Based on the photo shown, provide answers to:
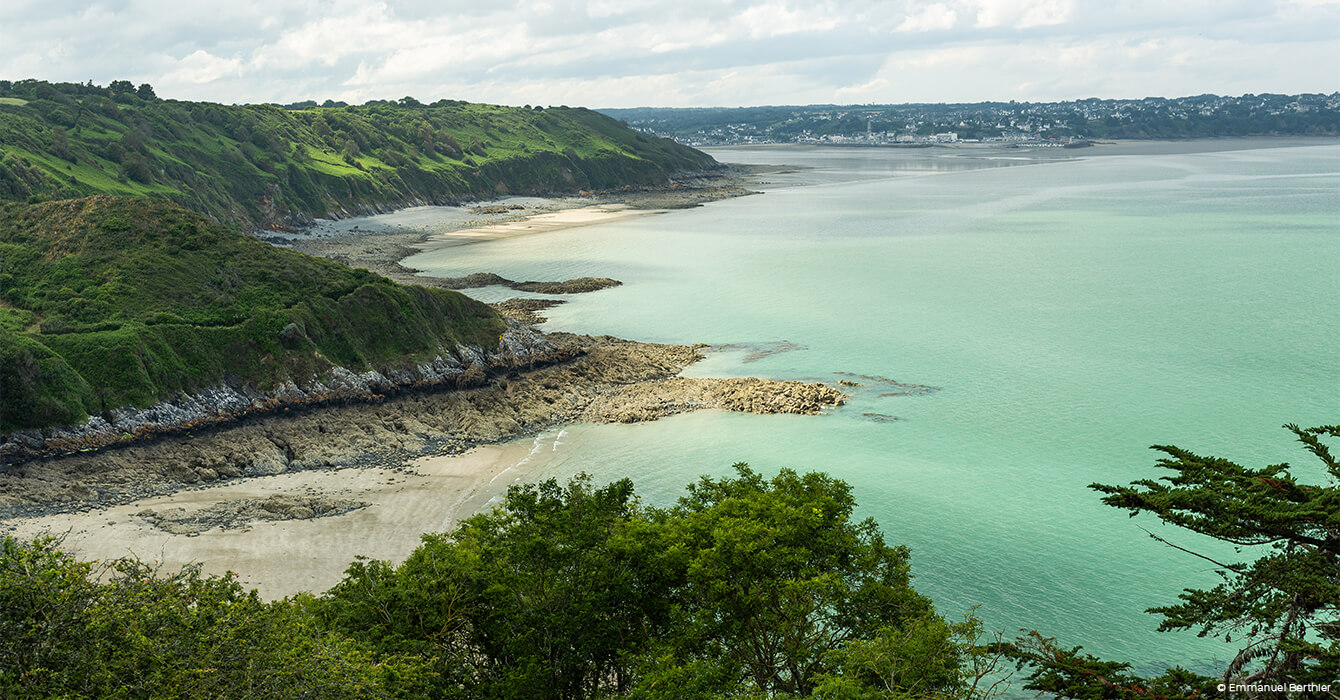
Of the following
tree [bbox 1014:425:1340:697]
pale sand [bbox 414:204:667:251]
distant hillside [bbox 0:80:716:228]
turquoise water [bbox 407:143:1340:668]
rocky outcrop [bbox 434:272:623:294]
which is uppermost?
distant hillside [bbox 0:80:716:228]

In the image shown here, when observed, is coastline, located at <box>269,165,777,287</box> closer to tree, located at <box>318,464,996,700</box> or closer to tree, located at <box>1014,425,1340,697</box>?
tree, located at <box>318,464,996,700</box>

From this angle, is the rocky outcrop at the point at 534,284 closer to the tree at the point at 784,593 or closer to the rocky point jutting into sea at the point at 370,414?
the rocky point jutting into sea at the point at 370,414

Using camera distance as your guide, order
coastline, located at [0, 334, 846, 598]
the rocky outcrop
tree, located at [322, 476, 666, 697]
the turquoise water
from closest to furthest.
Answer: tree, located at [322, 476, 666, 697]
the turquoise water
coastline, located at [0, 334, 846, 598]
the rocky outcrop

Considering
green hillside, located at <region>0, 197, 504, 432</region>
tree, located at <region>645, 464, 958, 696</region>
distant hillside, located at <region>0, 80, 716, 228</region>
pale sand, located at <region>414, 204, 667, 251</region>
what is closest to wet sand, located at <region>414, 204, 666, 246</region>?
pale sand, located at <region>414, 204, 667, 251</region>

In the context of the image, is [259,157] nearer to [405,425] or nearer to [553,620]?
[405,425]

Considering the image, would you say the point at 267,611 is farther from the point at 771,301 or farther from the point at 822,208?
the point at 822,208

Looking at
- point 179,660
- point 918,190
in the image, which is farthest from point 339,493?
point 918,190
